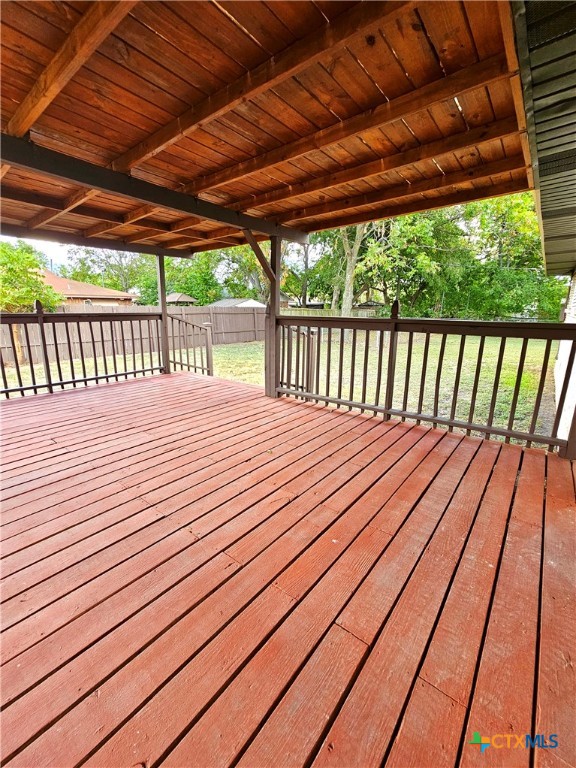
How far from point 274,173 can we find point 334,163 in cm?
52

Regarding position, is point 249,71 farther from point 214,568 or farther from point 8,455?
point 8,455

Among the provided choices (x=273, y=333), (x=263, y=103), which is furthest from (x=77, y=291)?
(x=263, y=103)

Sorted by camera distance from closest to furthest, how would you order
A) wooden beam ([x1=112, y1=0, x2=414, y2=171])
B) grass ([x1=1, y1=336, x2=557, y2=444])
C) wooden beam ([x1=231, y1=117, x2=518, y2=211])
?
wooden beam ([x1=112, y1=0, x2=414, y2=171]), wooden beam ([x1=231, y1=117, x2=518, y2=211]), grass ([x1=1, y1=336, x2=557, y2=444])

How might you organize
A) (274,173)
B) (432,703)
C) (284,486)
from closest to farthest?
(432,703) < (284,486) < (274,173)

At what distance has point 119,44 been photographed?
1.45 metres

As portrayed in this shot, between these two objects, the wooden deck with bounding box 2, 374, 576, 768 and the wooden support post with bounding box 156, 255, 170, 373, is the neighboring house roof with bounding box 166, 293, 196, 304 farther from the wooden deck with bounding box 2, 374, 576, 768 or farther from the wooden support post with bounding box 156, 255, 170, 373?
the wooden deck with bounding box 2, 374, 576, 768

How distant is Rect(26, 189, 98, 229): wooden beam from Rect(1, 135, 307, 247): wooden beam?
21 centimetres

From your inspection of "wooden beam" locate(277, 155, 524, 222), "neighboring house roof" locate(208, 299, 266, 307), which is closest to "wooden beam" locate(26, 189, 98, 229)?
Result: "wooden beam" locate(277, 155, 524, 222)

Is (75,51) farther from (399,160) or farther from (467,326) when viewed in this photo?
(467,326)

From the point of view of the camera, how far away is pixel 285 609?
1352 mm

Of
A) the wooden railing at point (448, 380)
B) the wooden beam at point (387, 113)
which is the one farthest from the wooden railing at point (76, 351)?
the wooden beam at point (387, 113)

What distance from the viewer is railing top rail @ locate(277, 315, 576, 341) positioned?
2578 mm

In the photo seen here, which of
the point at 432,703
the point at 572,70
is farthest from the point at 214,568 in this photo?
the point at 572,70

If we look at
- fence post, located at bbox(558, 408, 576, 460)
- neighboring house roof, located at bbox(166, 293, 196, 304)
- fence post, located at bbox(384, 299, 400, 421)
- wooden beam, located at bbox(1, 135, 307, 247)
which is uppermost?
wooden beam, located at bbox(1, 135, 307, 247)
